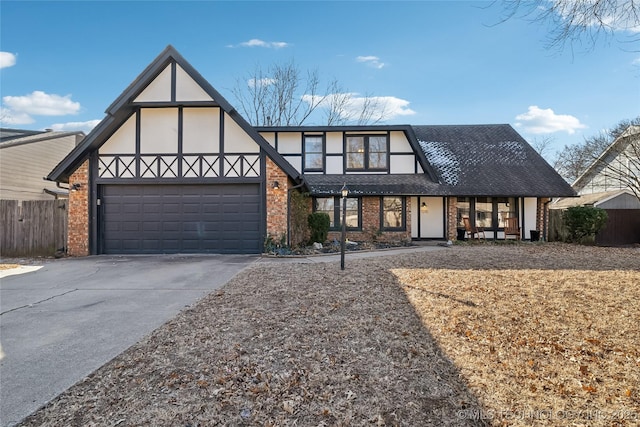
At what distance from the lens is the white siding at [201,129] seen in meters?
10.8

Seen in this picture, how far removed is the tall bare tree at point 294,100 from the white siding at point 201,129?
1581 centimetres

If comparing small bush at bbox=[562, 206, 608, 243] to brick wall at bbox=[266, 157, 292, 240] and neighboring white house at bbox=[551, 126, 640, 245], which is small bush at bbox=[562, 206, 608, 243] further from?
brick wall at bbox=[266, 157, 292, 240]

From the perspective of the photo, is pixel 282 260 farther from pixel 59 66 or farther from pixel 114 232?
pixel 59 66

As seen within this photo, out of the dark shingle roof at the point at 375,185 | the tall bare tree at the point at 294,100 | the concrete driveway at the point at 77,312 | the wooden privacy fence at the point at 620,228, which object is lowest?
the concrete driveway at the point at 77,312

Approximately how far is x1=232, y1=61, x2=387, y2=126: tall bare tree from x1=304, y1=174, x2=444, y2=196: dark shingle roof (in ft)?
42.2

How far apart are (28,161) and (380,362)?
69.1 ft

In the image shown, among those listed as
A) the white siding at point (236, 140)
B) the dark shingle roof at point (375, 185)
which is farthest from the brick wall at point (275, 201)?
the dark shingle roof at point (375, 185)

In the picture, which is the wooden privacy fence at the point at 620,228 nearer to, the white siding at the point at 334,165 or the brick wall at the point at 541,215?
the brick wall at the point at 541,215

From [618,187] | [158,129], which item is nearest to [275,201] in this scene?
[158,129]

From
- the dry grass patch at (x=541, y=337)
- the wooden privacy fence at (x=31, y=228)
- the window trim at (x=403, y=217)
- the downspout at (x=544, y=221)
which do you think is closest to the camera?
the dry grass patch at (x=541, y=337)

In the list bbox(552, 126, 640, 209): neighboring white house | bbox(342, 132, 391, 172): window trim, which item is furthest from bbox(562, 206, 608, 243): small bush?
bbox(342, 132, 391, 172): window trim

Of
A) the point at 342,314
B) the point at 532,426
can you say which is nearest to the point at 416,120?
the point at 342,314

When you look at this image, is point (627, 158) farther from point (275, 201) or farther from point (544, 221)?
point (275, 201)

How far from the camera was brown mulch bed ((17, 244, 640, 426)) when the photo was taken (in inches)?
98.2
